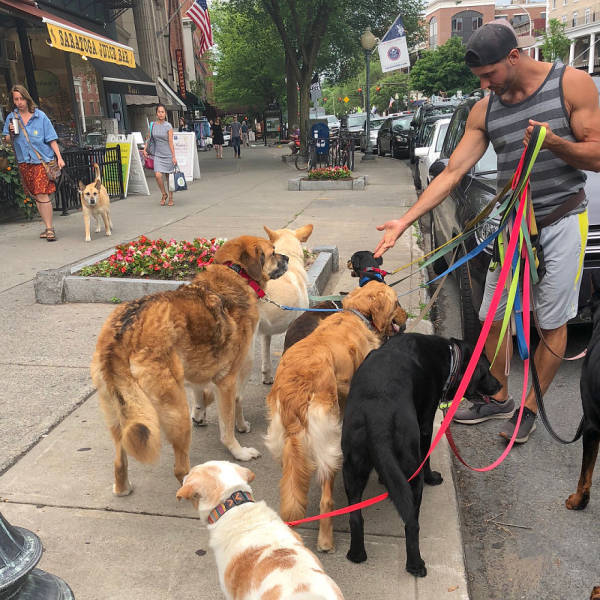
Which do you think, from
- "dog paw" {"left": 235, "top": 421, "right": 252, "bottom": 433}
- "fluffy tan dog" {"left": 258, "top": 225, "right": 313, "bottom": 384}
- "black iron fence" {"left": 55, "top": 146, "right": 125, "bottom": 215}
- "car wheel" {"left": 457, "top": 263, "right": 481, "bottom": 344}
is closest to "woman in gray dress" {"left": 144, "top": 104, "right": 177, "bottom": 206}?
"black iron fence" {"left": 55, "top": 146, "right": 125, "bottom": 215}

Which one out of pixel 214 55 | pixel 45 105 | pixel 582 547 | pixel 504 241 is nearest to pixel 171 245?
pixel 504 241

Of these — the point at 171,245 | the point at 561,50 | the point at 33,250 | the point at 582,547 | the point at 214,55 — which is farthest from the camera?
the point at 214,55

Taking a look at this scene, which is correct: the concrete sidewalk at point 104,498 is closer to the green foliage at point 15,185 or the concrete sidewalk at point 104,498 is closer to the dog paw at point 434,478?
the dog paw at point 434,478

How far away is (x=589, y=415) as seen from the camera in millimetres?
2855

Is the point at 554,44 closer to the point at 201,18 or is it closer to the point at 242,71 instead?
the point at 242,71

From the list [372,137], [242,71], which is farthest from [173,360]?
[242,71]

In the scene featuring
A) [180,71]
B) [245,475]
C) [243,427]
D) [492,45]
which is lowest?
[243,427]

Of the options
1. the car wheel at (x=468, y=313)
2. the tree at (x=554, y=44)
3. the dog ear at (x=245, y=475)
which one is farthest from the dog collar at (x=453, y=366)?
the tree at (x=554, y=44)

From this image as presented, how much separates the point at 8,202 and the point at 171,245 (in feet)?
20.9

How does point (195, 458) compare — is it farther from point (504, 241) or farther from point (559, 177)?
point (559, 177)

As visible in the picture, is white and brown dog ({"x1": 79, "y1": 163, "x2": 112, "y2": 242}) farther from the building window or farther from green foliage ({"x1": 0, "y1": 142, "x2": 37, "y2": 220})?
the building window

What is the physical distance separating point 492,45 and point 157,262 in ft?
14.5

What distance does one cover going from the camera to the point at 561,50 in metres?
62.6

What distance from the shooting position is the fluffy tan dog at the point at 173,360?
2.90m
